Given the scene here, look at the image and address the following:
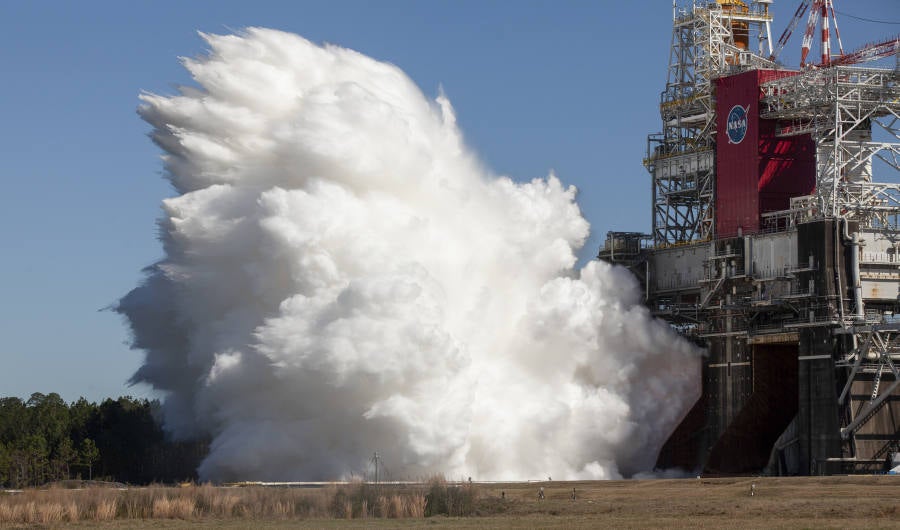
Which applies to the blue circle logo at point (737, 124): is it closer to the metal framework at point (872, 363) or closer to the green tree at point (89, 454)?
the metal framework at point (872, 363)

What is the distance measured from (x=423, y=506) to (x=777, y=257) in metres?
32.6

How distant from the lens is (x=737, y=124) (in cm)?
10588

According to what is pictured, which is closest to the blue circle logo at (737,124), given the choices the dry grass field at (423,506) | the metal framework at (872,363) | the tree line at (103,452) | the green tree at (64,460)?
the metal framework at (872,363)

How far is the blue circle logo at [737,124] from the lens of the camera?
105188 millimetres

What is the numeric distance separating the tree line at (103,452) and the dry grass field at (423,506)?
32.2 metres

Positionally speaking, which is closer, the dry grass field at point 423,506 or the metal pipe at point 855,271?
the dry grass field at point 423,506

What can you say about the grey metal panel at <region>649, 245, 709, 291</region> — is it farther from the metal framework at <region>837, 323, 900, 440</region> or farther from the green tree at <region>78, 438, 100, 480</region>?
the green tree at <region>78, 438, 100, 480</region>

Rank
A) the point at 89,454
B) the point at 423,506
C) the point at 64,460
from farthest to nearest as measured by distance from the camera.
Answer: the point at 64,460
the point at 89,454
the point at 423,506

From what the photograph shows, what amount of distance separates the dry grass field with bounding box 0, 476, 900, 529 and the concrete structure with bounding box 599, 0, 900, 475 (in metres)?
11.2

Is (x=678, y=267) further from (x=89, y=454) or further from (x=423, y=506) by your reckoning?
(x=89, y=454)

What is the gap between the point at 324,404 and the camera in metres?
97.0

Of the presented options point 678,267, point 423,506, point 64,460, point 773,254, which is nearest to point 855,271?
point 773,254

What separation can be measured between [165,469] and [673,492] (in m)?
47.9

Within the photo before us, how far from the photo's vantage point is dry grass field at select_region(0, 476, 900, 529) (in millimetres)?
70500
